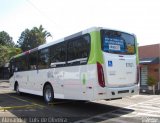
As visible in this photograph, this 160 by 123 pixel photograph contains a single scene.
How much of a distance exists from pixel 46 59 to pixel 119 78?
182 inches

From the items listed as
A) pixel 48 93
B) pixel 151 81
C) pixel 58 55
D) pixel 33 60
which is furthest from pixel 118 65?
pixel 151 81

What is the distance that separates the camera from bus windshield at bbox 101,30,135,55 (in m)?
10.4

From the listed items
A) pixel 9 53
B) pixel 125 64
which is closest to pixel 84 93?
pixel 125 64

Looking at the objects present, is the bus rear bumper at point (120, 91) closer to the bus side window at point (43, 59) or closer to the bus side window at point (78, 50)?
the bus side window at point (78, 50)

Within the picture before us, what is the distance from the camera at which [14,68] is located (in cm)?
1938

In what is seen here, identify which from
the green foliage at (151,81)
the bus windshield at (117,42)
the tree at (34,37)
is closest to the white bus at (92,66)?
the bus windshield at (117,42)

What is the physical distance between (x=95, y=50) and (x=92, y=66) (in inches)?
23.7

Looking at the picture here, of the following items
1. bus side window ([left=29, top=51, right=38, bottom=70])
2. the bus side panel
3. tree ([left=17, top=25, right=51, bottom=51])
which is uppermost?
tree ([left=17, top=25, right=51, bottom=51])

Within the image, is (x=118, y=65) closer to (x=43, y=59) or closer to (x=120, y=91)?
(x=120, y=91)

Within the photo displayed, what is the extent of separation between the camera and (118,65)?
10586 mm

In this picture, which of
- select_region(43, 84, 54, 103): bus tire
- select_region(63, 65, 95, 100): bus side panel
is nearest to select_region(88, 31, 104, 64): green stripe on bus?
select_region(63, 65, 95, 100): bus side panel

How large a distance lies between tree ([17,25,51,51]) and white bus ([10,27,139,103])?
45.8m

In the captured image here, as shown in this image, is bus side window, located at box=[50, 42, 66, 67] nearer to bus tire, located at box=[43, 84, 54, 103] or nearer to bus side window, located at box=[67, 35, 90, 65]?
bus side window, located at box=[67, 35, 90, 65]

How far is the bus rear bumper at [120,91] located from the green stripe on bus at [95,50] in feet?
3.73
